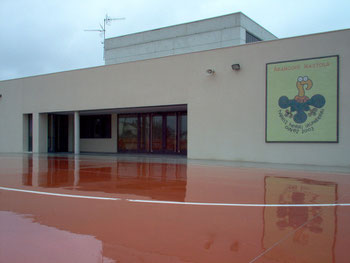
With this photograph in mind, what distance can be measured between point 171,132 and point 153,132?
56.0 inches

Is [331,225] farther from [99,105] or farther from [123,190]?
[99,105]

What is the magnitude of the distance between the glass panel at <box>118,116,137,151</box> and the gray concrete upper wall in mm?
10632

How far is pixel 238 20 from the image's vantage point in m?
27.8

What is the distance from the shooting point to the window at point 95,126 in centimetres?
2302

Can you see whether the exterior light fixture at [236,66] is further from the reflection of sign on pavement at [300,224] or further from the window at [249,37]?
the window at [249,37]

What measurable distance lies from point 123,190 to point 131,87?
11.7 m

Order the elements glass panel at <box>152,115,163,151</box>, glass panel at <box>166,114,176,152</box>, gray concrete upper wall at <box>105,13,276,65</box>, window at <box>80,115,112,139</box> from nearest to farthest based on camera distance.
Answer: glass panel at <box>166,114,176,152</box> → glass panel at <box>152,115,163,151</box> → window at <box>80,115,112,139</box> → gray concrete upper wall at <box>105,13,276,65</box>

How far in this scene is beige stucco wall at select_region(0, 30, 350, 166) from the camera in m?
12.8

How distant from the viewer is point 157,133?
20.5 m

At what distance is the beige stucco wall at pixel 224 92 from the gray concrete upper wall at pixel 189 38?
12401 millimetres

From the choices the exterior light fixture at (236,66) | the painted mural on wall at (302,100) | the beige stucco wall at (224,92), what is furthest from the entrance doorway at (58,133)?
the painted mural on wall at (302,100)

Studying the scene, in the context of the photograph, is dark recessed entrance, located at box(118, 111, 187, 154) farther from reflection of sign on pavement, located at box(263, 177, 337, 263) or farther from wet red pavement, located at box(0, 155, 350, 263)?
reflection of sign on pavement, located at box(263, 177, 337, 263)

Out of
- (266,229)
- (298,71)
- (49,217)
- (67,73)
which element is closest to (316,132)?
(298,71)

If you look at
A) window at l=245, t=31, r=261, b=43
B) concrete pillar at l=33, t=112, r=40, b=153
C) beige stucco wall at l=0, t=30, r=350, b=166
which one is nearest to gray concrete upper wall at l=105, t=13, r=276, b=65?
window at l=245, t=31, r=261, b=43
